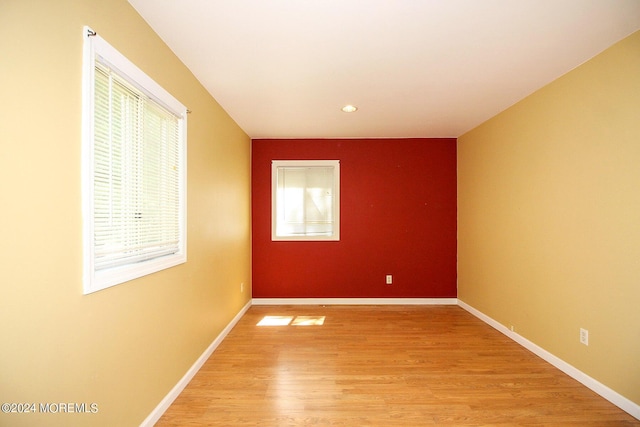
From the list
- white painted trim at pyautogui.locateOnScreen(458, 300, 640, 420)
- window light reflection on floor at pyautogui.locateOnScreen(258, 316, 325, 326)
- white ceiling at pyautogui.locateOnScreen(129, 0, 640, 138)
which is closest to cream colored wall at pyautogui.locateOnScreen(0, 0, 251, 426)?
white ceiling at pyautogui.locateOnScreen(129, 0, 640, 138)

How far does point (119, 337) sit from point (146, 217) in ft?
2.27

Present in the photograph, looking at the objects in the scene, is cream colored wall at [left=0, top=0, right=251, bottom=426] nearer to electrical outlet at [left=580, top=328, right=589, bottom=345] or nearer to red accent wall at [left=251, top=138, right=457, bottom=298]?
red accent wall at [left=251, top=138, right=457, bottom=298]

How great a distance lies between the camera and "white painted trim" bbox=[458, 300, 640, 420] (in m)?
2.06

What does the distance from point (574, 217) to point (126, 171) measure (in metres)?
3.28

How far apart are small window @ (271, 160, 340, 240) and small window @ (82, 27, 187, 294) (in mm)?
2436

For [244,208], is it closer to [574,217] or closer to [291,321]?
[291,321]

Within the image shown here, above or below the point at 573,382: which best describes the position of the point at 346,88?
above

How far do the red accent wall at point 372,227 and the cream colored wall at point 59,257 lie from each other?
2632 mm

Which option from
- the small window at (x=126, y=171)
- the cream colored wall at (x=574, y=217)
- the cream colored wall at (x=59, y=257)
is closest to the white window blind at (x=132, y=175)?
the small window at (x=126, y=171)

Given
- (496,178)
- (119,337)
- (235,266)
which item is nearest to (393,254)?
(496,178)

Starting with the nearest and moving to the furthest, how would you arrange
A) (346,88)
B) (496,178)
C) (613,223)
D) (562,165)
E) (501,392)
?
(613,223) < (501,392) < (562,165) < (346,88) < (496,178)

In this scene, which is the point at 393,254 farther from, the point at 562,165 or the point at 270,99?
the point at 270,99

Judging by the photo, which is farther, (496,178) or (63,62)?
(496,178)

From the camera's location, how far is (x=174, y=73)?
2248 millimetres
